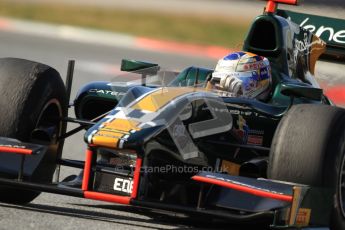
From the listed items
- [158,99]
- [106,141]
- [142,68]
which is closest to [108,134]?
[106,141]

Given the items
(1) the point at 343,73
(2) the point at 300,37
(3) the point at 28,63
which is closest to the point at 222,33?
(1) the point at 343,73

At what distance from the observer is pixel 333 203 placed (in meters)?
5.71

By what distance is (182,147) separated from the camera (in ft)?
20.0

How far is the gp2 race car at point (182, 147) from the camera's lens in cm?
552

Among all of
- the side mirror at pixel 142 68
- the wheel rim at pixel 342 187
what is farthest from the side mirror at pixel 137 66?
the wheel rim at pixel 342 187

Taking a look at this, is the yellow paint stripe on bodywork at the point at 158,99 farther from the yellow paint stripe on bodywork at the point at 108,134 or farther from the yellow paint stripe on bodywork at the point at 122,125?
the yellow paint stripe on bodywork at the point at 108,134

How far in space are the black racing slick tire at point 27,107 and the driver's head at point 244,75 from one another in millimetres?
1347

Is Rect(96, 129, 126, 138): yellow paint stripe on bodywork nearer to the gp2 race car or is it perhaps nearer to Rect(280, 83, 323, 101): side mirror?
the gp2 race car

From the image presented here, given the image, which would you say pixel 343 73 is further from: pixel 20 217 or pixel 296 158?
pixel 20 217

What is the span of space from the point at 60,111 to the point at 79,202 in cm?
67

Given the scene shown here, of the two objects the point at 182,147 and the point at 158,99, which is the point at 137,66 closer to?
the point at 158,99

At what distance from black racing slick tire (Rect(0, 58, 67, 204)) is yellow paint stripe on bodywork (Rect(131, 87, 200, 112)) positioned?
2.32 ft

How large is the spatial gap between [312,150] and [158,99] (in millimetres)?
1143

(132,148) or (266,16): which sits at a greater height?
(266,16)
